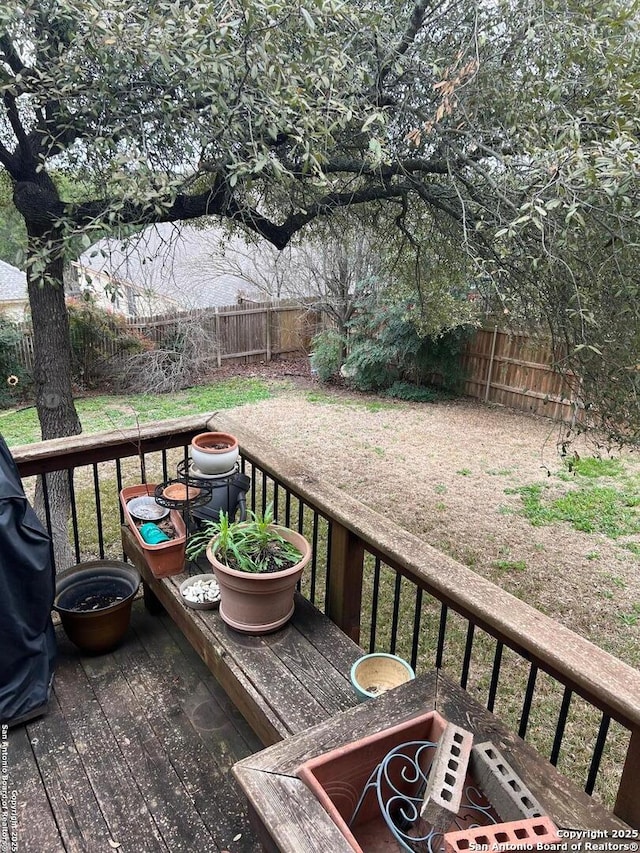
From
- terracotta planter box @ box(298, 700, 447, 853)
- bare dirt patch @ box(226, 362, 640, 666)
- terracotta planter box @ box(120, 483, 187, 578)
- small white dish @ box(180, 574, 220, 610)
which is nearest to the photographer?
terracotta planter box @ box(298, 700, 447, 853)

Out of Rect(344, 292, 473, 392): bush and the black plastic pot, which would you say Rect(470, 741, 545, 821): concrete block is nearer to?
the black plastic pot

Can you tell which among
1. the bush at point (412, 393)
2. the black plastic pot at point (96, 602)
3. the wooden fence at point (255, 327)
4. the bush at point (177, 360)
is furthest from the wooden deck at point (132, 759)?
the wooden fence at point (255, 327)

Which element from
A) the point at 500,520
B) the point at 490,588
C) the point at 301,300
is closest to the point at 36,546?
Answer: the point at 490,588

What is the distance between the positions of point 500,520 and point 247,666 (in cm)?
424

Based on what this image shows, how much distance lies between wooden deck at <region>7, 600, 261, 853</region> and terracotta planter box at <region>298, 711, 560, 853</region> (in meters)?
0.69

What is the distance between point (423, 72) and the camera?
9.75ft

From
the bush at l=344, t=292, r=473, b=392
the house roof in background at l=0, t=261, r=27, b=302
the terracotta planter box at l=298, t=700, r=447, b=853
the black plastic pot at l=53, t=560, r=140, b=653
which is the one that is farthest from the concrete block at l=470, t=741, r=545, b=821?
the house roof in background at l=0, t=261, r=27, b=302

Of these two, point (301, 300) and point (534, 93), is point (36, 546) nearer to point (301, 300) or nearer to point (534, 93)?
point (534, 93)

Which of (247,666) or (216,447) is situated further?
(216,447)

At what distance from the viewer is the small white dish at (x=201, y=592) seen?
81.7 inches

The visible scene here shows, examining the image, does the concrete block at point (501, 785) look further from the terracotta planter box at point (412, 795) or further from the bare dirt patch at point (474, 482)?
the bare dirt patch at point (474, 482)

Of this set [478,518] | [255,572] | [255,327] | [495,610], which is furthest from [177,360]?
[495,610]

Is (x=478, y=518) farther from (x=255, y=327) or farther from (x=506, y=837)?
(x=255, y=327)

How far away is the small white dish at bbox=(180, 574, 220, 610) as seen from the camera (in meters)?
2.07
